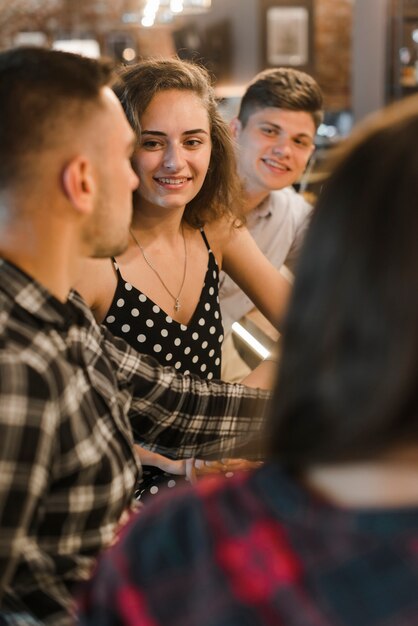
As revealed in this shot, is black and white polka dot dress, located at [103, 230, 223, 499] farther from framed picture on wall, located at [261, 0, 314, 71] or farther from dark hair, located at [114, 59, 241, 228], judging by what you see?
framed picture on wall, located at [261, 0, 314, 71]

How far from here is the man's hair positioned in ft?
8.42

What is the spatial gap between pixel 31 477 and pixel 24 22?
9.23 m

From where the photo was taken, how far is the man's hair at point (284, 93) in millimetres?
2566

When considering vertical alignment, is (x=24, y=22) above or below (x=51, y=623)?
below

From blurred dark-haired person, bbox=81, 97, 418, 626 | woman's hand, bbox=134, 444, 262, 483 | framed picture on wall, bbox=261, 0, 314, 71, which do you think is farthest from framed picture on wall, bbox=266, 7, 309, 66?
blurred dark-haired person, bbox=81, 97, 418, 626

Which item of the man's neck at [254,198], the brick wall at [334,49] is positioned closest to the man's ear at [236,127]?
the man's neck at [254,198]

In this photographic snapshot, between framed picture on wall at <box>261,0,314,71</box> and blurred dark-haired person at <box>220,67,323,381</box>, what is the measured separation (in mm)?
6482

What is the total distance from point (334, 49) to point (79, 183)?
9031 millimetres

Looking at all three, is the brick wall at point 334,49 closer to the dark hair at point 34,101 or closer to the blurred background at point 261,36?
the blurred background at point 261,36

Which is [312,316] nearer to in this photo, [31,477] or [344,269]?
[344,269]

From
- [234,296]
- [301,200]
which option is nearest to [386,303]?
[234,296]

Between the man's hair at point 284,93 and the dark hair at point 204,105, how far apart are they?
60 cm

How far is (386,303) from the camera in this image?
61cm

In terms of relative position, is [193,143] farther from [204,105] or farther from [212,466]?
[212,466]
